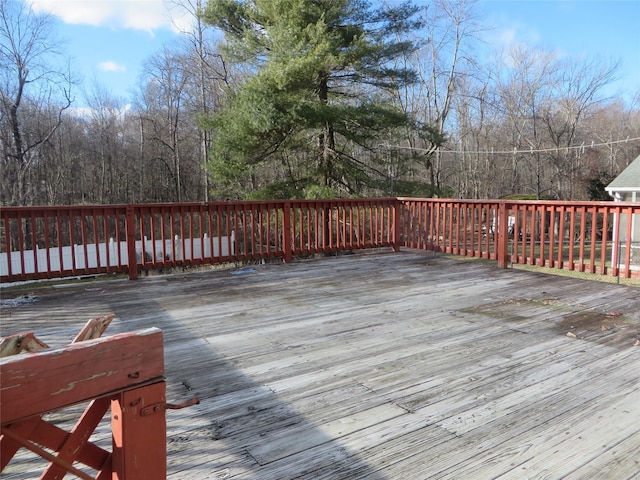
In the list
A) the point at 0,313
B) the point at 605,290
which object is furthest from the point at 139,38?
the point at 605,290

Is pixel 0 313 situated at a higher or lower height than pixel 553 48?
lower

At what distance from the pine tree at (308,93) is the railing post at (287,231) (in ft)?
13.0

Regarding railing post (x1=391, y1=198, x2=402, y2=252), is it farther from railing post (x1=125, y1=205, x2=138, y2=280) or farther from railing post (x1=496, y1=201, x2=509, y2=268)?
railing post (x1=125, y1=205, x2=138, y2=280)

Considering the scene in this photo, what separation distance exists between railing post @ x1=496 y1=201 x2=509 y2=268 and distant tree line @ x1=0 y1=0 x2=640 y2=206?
490cm

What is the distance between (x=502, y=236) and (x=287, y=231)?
2707 mm

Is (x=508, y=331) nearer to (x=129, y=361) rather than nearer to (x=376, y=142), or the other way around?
(x=129, y=361)

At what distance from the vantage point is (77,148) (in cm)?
2028

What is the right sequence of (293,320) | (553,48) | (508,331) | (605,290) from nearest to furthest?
(508,331)
(293,320)
(605,290)
(553,48)

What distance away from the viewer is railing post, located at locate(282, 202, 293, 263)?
19.1 ft

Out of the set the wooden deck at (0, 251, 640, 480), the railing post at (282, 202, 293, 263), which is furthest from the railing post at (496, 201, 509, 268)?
the railing post at (282, 202, 293, 263)

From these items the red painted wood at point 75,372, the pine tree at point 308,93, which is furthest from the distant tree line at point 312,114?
the red painted wood at point 75,372

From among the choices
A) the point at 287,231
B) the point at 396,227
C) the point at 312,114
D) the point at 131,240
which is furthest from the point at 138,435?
the point at 312,114

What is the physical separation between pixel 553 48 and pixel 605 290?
21.8m

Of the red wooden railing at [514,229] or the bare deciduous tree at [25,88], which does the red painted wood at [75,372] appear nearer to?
the red wooden railing at [514,229]
